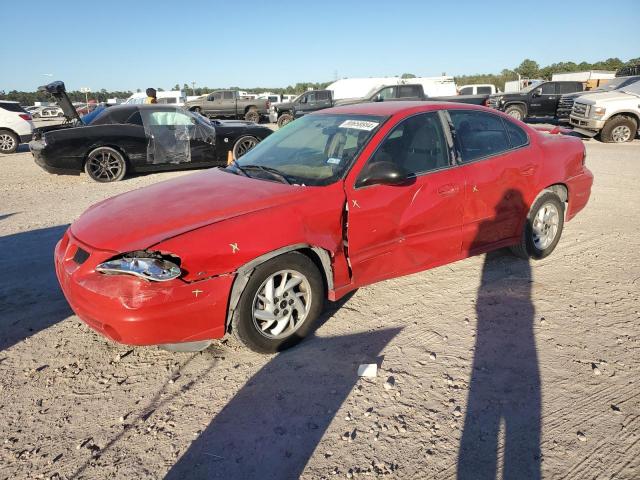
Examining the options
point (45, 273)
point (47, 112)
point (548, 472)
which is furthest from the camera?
point (47, 112)

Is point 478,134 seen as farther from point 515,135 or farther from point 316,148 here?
point 316,148

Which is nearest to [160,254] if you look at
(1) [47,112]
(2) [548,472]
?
(2) [548,472]

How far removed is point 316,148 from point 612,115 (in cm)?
1409

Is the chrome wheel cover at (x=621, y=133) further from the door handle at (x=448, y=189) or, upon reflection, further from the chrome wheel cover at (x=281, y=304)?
the chrome wheel cover at (x=281, y=304)

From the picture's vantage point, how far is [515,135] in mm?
4605

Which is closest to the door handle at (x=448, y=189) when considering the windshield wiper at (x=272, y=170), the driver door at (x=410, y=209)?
the driver door at (x=410, y=209)

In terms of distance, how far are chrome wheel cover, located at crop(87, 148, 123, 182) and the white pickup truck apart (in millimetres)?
13429

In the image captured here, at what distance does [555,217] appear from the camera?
16.1 feet

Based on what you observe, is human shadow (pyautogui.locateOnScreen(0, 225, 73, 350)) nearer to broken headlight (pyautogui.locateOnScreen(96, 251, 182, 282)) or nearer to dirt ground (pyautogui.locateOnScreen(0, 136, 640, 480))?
dirt ground (pyautogui.locateOnScreen(0, 136, 640, 480))

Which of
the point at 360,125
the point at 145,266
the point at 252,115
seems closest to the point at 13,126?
the point at 252,115

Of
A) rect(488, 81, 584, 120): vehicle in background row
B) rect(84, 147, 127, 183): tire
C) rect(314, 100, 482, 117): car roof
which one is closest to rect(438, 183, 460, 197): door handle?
rect(314, 100, 482, 117): car roof

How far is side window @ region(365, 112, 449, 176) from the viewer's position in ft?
12.3

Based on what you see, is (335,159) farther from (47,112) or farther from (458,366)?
(47,112)

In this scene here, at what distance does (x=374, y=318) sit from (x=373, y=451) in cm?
145
